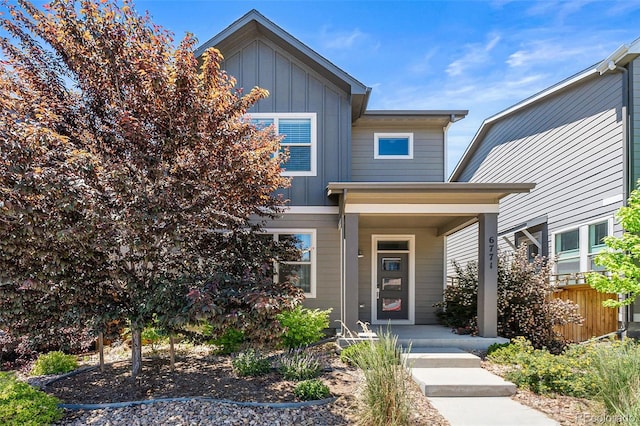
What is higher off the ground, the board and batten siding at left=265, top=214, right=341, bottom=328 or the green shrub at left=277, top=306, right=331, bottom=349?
the board and batten siding at left=265, top=214, right=341, bottom=328

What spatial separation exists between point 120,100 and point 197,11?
413cm

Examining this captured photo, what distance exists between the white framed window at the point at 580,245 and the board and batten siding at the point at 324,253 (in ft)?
16.8

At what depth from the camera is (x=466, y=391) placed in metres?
5.30

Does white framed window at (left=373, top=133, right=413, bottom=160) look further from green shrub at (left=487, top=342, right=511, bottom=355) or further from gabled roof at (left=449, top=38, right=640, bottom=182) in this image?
green shrub at (left=487, top=342, right=511, bottom=355)

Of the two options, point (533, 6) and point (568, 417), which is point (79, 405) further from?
point (533, 6)

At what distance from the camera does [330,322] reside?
27.8 feet

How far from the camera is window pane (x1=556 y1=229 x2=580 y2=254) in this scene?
358 inches

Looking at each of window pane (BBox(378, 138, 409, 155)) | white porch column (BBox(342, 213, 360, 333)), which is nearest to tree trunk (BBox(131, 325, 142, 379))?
white porch column (BBox(342, 213, 360, 333))

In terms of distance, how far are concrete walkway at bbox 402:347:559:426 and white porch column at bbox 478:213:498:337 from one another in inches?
35.2

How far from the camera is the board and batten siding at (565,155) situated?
8.24 metres

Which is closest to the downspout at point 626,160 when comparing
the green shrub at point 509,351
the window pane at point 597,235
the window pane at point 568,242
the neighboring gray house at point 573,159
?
the neighboring gray house at point 573,159

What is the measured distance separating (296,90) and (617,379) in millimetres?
7499

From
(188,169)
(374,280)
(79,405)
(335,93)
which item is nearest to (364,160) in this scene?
(335,93)

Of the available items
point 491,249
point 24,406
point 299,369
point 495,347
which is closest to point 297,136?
point 491,249
